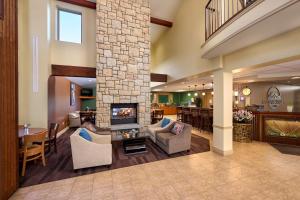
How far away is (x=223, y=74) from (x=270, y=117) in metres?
3.13

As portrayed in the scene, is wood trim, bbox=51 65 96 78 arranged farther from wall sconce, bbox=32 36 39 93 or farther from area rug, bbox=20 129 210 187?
area rug, bbox=20 129 210 187

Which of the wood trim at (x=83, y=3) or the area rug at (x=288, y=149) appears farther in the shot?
the wood trim at (x=83, y=3)

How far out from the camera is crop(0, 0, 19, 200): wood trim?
2.21 meters

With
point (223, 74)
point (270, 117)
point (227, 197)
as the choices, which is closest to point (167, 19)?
point (223, 74)

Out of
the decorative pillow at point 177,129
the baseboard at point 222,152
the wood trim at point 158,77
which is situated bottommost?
the baseboard at point 222,152

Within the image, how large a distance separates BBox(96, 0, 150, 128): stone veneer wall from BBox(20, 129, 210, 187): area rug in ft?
5.16

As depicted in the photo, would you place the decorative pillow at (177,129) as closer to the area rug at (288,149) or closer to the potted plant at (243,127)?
the potted plant at (243,127)

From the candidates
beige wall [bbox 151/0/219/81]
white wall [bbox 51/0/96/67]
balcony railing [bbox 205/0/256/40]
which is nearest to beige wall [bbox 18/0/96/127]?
white wall [bbox 51/0/96/67]

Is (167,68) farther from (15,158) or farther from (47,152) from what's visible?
(15,158)

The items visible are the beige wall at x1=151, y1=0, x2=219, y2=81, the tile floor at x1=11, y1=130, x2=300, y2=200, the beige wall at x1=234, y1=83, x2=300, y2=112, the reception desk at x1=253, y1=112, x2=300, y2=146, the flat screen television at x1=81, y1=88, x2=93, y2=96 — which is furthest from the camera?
the flat screen television at x1=81, y1=88, x2=93, y2=96

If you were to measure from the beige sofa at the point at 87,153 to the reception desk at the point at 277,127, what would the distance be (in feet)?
19.0

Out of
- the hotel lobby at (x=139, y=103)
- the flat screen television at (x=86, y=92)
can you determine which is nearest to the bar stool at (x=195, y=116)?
the hotel lobby at (x=139, y=103)

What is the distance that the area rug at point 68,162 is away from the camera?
9.62 feet

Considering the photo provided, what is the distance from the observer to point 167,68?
7.67m
